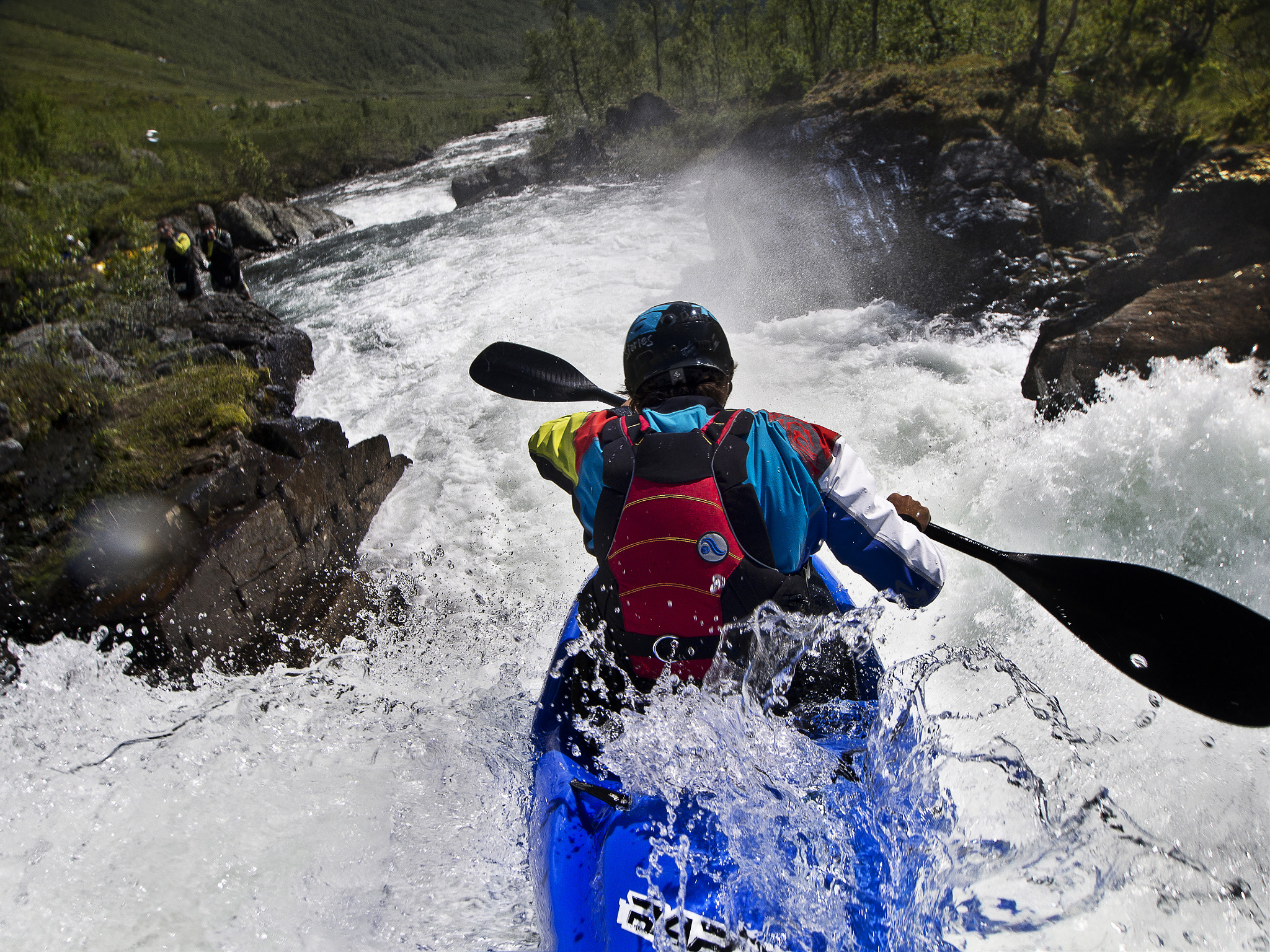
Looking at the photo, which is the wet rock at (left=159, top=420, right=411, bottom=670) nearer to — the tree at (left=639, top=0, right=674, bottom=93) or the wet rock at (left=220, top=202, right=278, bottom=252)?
the wet rock at (left=220, top=202, right=278, bottom=252)

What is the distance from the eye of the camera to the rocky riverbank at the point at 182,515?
137 inches

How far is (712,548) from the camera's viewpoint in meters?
1.71

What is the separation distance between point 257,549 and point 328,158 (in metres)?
30.3

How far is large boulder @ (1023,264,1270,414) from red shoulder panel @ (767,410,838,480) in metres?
3.99

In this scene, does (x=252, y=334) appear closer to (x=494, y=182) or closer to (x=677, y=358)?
(x=677, y=358)

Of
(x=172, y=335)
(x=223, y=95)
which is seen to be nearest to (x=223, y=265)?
(x=172, y=335)

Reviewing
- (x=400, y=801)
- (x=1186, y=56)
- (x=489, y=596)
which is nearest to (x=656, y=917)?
(x=400, y=801)

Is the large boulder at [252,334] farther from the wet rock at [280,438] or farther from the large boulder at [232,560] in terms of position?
the large boulder at [232,560]

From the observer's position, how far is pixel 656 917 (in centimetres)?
142

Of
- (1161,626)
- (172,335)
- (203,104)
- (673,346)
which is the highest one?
(203,104)

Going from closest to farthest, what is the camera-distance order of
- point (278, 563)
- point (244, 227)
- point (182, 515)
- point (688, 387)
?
point (688, 387) < point (182, 515) < point (278, 563) < point (244, 227)

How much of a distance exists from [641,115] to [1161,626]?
28.9 metres

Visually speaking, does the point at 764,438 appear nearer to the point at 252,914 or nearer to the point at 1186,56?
the point at 252,914

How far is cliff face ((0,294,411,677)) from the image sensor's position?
137 inches
